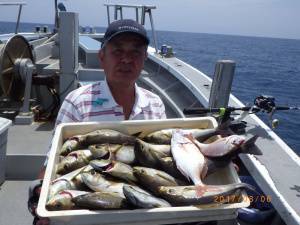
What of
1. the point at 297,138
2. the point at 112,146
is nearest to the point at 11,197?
the point at 112,146

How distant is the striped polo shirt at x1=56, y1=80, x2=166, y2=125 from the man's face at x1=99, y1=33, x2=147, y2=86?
13 centimetres

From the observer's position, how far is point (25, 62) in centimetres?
563

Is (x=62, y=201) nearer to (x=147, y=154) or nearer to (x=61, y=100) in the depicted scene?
(x=147, y=154)

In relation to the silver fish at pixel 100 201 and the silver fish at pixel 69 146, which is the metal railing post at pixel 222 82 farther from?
the silver fish at pixel 100 201

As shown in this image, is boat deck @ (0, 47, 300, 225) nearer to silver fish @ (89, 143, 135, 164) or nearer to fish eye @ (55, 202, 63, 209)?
silver fish @ (89, 143, 135, 164)

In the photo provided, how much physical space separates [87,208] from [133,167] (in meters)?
0.34

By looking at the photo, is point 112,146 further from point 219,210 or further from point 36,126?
point 36,126

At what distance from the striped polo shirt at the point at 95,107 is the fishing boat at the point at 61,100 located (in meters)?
0.47

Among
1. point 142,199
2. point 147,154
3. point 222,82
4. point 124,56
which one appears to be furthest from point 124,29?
point 222,82

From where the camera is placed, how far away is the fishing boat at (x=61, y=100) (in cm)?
236

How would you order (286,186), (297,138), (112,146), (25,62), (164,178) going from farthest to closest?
(297,138) < (25,62) < (286,186) < (112,146) < (164,178)

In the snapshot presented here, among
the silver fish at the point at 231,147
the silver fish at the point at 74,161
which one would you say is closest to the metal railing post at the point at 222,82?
the silver fish at the point at 231,147

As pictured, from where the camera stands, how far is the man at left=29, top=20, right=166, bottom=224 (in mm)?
2090

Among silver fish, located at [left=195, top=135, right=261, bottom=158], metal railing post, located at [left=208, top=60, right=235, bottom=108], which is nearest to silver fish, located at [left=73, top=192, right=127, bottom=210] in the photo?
silver fish, located at [left=195, top=135, right=261, bottom=158]
